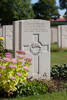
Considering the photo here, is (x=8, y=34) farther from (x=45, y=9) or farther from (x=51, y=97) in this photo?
(x=45, y=9)

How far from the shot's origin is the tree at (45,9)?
169ft

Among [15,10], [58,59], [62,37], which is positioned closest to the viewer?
[58,59]

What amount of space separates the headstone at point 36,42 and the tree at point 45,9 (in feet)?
141

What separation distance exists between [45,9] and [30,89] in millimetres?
46113

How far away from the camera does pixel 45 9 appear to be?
52.1 meters

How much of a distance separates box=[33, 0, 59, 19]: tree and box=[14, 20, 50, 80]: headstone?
141ft

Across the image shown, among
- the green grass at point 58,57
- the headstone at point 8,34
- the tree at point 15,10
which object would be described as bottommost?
the green grass at point 58,57

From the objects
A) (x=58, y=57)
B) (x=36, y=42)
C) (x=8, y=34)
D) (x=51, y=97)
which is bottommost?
(x=58, y=57)

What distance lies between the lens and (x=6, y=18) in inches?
1431

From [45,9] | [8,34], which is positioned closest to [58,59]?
[8,34]

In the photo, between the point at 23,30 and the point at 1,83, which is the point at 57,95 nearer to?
the point at 1,83

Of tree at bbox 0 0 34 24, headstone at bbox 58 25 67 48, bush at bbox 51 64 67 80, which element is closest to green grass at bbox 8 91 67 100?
bush at bbox 51 64 67 80

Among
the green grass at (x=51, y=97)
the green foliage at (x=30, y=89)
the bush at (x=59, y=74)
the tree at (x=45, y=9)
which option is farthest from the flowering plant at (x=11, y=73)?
the tree at (x=45, y=9)

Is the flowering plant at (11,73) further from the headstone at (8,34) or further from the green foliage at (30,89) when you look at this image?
the headstone at (8,34)
